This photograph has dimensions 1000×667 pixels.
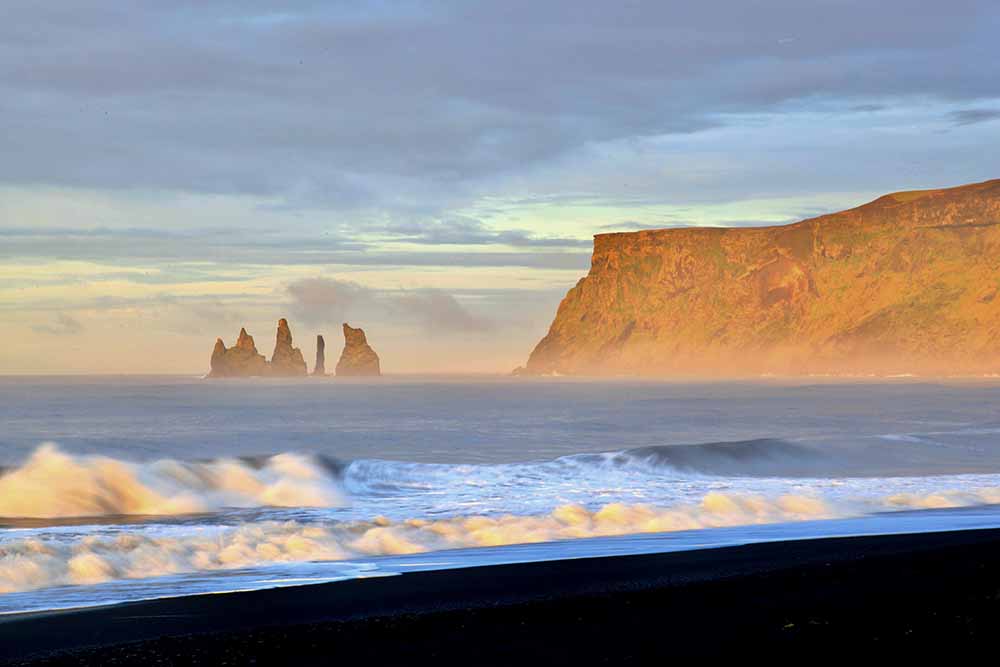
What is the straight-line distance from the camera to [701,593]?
904 cm

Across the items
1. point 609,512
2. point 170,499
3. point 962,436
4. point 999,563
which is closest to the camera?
point 999,563

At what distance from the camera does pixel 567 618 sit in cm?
805

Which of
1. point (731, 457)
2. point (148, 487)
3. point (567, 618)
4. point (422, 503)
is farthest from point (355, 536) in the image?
point (731, 457)

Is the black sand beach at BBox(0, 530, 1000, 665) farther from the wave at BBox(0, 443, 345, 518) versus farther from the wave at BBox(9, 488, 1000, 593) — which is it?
the wave at BBox(0, 443, 345, 518)

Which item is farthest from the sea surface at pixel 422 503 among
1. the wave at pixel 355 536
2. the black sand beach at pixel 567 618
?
the black sand beach at pixel 567 618

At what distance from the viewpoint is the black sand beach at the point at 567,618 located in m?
6.89

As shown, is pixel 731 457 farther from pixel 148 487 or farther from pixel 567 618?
pixel 567 618

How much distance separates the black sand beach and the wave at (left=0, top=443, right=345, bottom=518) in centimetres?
987

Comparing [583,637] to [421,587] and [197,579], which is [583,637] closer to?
[421,587]

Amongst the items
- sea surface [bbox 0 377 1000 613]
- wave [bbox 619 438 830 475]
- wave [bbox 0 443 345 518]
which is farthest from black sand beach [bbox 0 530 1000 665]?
wave [bbox 619 438 830 475]

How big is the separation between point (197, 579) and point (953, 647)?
23.9ft

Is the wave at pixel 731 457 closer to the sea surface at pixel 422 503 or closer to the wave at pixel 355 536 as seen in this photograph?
the sea surface at pixel 422 503

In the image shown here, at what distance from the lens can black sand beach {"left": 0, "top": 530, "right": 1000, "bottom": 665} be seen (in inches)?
271

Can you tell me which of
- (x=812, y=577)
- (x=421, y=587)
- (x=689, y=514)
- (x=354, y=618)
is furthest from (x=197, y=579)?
(x=689, y=514)
